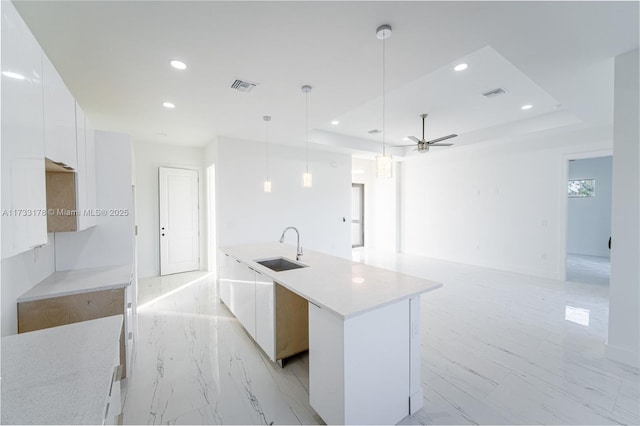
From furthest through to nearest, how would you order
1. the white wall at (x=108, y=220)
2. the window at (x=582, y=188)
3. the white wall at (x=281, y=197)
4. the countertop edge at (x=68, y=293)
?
the window at (x=582, y=188) → the white wall at (x=281, y=197) → the white wall at (x=108, y=220) → the countertop edge at (x=68, y=293)

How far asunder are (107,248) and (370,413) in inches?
111

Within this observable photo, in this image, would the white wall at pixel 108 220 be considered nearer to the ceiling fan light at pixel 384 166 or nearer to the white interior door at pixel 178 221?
the ceiling fan light at pixel 384 166

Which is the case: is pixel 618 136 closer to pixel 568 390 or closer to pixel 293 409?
pixel 568 390

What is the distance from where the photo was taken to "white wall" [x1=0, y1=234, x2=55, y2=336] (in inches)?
62.9

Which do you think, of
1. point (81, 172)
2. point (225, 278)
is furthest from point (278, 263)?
point (81, 172)

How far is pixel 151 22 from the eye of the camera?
1862 millimetres

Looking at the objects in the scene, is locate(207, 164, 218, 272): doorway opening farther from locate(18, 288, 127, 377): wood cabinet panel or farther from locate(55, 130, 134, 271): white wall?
locate(18, 288, 127, 377): wood cabinet panel

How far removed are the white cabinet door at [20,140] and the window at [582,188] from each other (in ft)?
33.6

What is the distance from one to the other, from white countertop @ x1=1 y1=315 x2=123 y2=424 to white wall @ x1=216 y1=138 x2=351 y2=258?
11.4 ft

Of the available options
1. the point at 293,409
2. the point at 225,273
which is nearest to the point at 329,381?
the point at 293,409

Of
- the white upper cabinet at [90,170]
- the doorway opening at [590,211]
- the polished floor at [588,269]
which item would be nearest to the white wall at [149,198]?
the white upper cabinet at [90,170]

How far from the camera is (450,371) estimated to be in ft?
7.60

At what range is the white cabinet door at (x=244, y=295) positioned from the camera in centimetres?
262

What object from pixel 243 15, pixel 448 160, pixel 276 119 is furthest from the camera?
pixel 448 160
